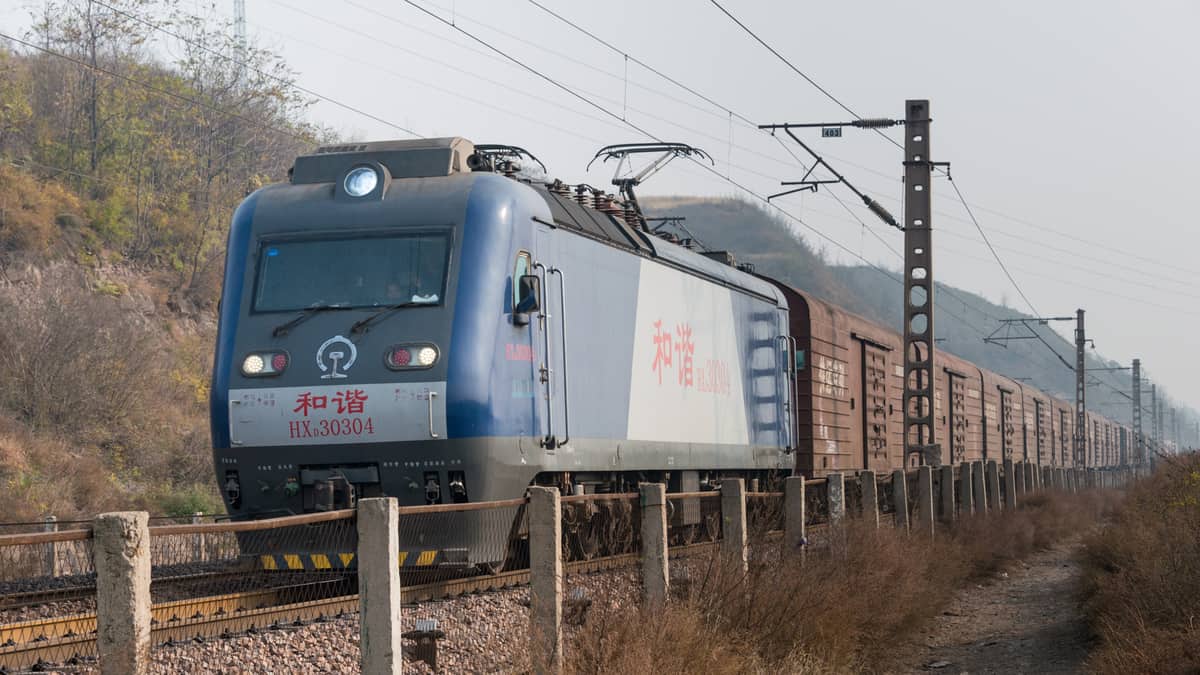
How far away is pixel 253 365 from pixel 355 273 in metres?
1.09

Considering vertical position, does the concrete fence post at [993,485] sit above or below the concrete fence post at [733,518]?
below

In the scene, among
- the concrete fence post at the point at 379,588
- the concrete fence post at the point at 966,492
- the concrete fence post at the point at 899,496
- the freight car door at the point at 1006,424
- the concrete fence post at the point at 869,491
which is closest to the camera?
the concrete fence post at the point at 379,588

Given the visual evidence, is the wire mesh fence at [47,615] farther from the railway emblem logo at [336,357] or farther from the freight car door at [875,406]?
the freight car door at [875,406]

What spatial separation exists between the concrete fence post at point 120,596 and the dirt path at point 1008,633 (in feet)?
28.2

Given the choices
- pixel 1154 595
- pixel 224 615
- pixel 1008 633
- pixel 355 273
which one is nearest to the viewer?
pixel 224 615

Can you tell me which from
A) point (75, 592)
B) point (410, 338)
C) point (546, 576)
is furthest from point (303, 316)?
point (546, 576)

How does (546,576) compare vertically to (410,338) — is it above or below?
below

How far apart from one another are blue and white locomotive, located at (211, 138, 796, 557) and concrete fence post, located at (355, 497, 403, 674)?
14.1 ft

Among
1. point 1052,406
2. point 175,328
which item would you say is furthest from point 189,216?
point 1052,406

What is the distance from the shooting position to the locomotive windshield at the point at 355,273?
37.5ft

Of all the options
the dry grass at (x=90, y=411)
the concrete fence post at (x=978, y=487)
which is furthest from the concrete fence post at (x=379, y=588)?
the dry grass at (x=90, y=411)

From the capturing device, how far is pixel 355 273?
456 inches

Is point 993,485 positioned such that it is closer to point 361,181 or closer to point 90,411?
point 361,181

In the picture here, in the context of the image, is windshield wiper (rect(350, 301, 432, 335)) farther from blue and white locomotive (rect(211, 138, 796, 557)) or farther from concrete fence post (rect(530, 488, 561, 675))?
concrete fence post (rect(530, 488, 561, 675))
